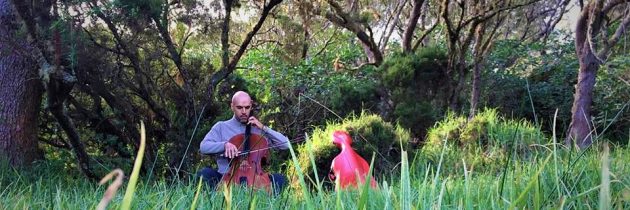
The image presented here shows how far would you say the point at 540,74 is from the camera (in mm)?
13023

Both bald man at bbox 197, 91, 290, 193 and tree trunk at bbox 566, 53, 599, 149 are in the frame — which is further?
tree trunk at bbox 566, 53, 599, 149

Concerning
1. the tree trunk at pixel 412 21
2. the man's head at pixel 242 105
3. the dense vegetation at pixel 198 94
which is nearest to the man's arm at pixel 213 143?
the man's head at pixel 242 105

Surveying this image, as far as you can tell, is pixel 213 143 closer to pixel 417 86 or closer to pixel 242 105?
pixel 242 105

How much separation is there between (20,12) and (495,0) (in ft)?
21.2

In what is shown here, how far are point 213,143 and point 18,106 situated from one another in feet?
9.40

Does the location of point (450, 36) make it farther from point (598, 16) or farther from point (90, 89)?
point (90, 89)

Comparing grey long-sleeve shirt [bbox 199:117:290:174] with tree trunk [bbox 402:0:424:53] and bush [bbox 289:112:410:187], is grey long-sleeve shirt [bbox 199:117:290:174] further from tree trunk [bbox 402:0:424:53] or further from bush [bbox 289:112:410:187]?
tree trunk [bbox 402:0:424:53]

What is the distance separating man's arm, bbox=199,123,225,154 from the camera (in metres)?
4.97

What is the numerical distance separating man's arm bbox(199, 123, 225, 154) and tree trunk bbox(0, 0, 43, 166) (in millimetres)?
2314

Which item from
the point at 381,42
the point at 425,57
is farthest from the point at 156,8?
the point at 381,42

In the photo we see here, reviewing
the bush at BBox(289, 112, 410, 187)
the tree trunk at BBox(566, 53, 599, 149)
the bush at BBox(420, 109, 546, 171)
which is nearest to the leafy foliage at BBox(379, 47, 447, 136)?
the bush at BBox(420, 109, 546, 171)

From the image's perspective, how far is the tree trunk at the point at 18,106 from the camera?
21.6ft

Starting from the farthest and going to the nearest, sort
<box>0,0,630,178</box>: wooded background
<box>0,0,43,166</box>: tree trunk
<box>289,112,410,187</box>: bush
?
1. <box>0,0,43,166</box>: tree trunk
2. <box>289,112,410,187</box>: bush
3. <box>0,0,630,178</box>: wooded background

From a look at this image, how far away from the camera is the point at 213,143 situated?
16.5ft
